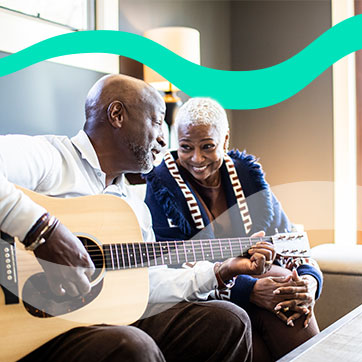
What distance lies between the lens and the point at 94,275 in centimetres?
116

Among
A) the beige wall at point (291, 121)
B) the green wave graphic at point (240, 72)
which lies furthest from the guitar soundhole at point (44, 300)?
the beige wall at point (291, 121)

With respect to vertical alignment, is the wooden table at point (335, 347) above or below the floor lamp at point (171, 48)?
below

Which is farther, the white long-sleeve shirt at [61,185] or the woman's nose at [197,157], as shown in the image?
the woman's nose at [197,157]

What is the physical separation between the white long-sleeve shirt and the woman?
146 millimetres

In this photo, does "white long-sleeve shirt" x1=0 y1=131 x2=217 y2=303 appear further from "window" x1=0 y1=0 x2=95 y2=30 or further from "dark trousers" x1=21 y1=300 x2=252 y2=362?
"window" x1=0 y1=0 x2=95 y2=30

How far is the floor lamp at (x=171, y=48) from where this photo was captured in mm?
2559

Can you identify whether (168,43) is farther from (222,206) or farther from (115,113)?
(115,113)

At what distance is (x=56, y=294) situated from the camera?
41.4 inches

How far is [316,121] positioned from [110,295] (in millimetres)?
2468

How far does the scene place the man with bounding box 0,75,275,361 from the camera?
1.01 m

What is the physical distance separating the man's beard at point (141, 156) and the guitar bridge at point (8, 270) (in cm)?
48

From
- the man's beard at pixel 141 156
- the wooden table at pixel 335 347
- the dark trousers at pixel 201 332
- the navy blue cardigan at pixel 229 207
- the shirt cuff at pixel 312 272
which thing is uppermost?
the man's beard at pixel 141 156

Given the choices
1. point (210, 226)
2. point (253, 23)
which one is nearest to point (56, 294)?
point (210, 226)

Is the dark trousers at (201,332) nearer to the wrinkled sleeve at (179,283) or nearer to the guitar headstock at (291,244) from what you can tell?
the wrinkled sleeve at (179,283)
